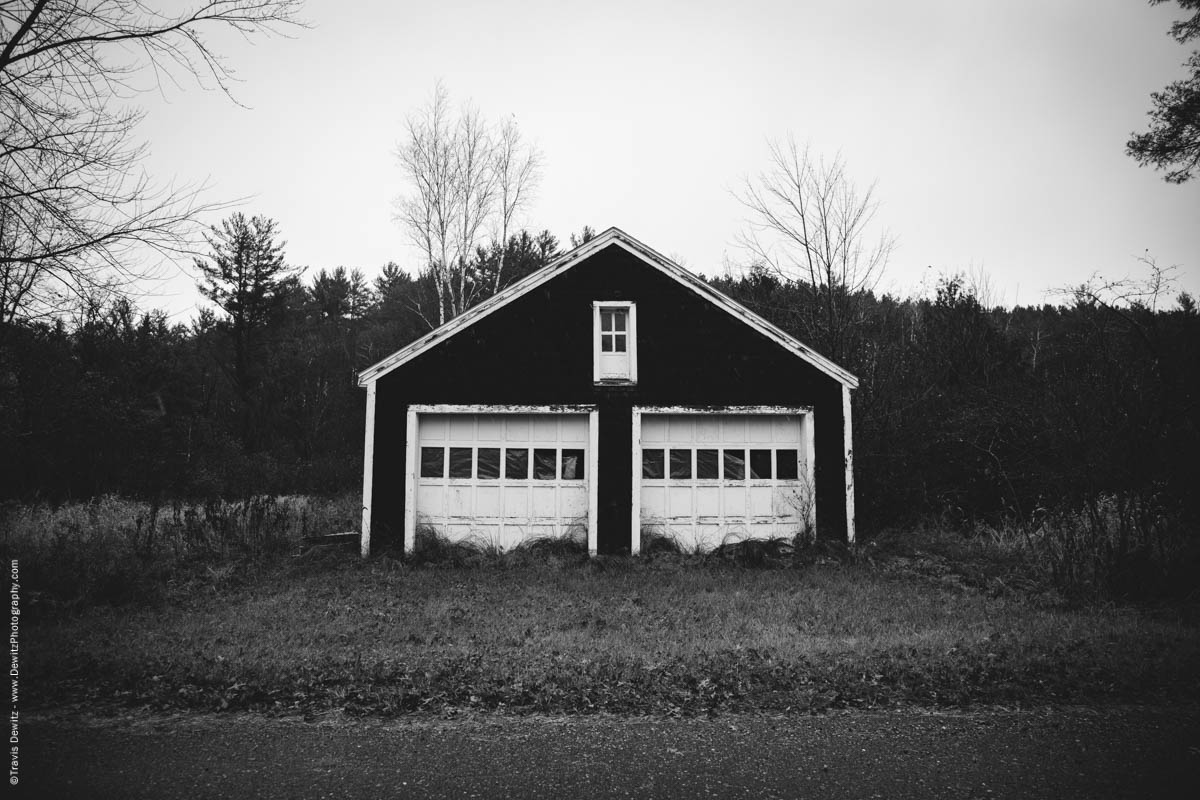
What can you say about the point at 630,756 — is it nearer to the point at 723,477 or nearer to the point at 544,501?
the point at 544,501

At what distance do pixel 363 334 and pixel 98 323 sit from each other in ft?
91.2

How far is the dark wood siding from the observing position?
1209cm

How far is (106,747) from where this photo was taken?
166 inches

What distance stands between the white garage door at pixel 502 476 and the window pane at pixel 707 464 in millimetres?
2172

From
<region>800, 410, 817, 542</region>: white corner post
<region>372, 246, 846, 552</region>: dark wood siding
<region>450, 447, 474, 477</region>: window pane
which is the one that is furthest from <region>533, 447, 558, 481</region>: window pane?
<region>800, 410, 817, 542</region>: white corner post

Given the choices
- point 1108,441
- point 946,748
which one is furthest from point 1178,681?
point 1108,441

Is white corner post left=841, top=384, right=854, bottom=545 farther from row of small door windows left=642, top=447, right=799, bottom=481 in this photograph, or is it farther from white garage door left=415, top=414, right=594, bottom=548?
white garage door left=415, top=414, right=594, bottom=548

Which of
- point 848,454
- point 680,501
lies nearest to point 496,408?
point 680,501

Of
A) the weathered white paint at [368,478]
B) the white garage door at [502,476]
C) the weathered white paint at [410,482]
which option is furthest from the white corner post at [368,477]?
the white garage door at [502,476]

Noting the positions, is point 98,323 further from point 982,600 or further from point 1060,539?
point 1060,539

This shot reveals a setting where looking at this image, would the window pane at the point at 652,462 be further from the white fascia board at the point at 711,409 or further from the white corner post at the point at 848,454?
the white corner post at the point at 848,454

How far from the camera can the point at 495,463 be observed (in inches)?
484

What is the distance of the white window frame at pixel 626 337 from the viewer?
40.3 ft

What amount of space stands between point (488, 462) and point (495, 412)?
99 cm
